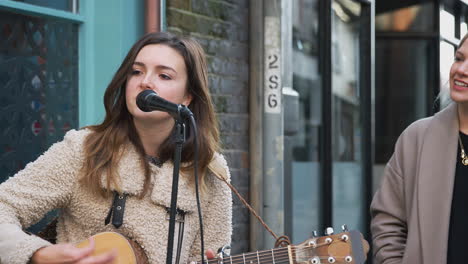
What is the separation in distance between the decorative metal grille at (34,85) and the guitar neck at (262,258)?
133cm

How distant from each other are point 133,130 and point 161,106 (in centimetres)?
63

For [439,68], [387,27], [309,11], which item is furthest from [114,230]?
[387,27]

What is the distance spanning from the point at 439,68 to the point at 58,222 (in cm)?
733

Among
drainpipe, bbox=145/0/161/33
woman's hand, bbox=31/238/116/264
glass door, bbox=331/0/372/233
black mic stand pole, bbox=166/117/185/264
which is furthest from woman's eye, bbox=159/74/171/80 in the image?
glass door, bbox=331/0/372/233

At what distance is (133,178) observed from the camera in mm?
2971

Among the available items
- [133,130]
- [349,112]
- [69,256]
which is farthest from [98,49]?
[349,112]

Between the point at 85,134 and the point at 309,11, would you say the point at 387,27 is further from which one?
the point at 85,134

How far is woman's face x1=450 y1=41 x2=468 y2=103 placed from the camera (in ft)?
9.96

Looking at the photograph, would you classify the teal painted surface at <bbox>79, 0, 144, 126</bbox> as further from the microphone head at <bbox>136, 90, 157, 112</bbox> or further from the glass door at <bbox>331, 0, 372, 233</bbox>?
the glass door at <bbox>331, 0, 372, 233</bbox>

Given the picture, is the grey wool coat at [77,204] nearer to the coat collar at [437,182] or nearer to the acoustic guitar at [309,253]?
the acoustic guitar at [309,253]

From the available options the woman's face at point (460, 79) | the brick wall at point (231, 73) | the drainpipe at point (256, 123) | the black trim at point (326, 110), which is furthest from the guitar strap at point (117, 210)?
the black trim at point (326, 110)

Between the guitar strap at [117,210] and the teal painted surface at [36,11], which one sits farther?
the teal painted surface at [36,11]

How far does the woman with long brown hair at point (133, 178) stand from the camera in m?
Result: 2.81

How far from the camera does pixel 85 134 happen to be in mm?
3021
